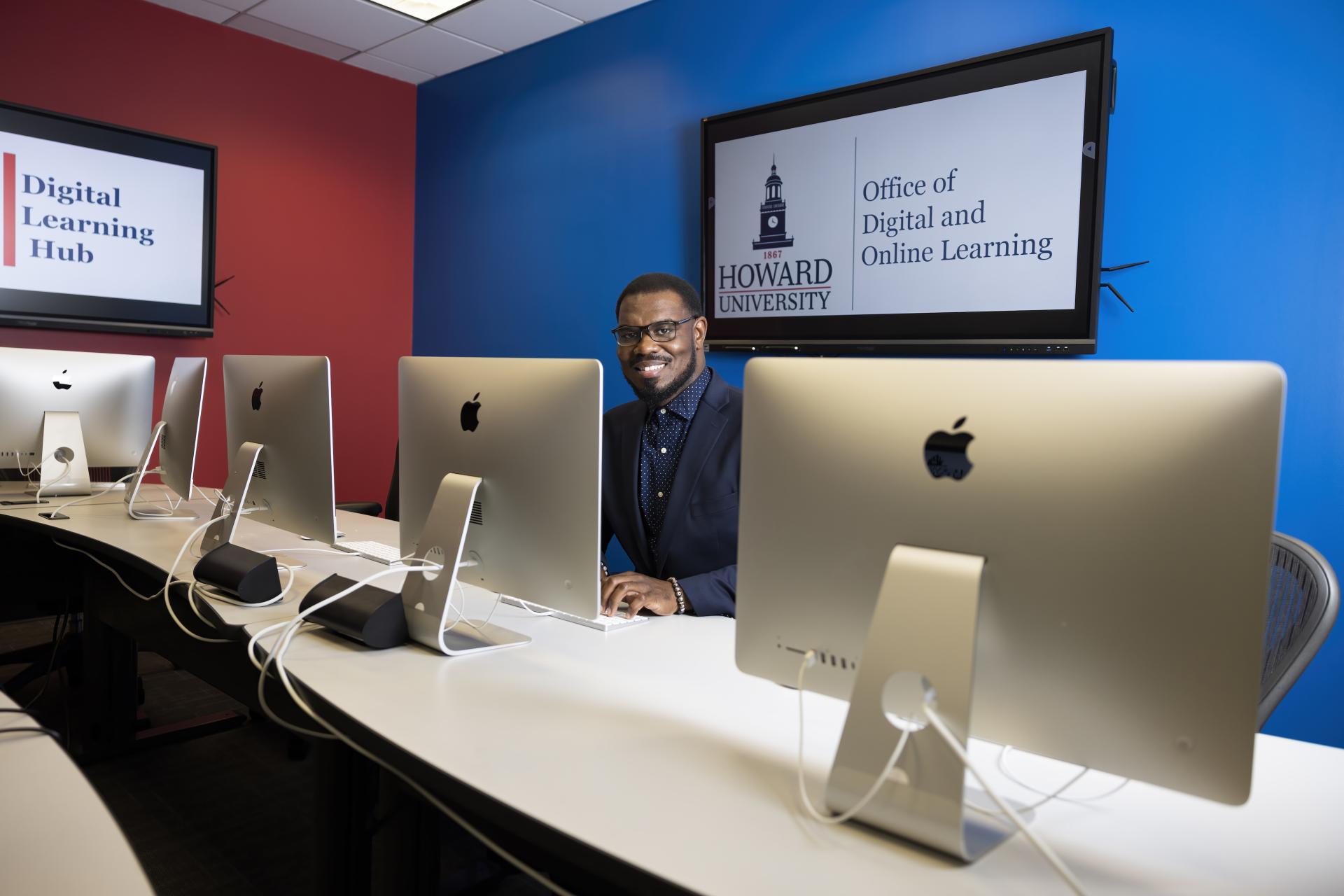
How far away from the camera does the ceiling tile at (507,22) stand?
146 inches

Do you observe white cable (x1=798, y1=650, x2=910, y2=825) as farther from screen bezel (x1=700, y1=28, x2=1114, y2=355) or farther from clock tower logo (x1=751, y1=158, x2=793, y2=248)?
clock tower logo (x1=751, y1=158, x2=793, y2=248)

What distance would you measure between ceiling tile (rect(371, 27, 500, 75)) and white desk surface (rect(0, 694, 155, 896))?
3769mm

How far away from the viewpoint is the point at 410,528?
1653 millimetres

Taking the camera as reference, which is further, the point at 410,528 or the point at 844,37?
the point at 844,37

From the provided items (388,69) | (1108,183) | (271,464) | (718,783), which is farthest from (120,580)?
(388,69)

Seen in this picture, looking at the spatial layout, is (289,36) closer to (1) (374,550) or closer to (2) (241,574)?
(1) (374,550)

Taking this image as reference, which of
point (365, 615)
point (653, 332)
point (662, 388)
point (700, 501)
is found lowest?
point (365, 615)

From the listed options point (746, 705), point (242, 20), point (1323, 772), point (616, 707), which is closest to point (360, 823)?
point (616, 707)

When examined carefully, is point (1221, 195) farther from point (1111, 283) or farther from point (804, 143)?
point (804, 143)

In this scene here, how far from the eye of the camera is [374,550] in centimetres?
218

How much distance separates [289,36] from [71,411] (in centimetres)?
228

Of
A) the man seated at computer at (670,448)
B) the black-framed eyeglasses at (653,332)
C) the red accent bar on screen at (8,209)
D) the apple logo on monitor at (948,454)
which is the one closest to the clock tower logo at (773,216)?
the man seated at computer at (670,448)

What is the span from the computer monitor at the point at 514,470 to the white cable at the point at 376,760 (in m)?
0.19

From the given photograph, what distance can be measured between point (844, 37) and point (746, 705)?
8.40 feet
